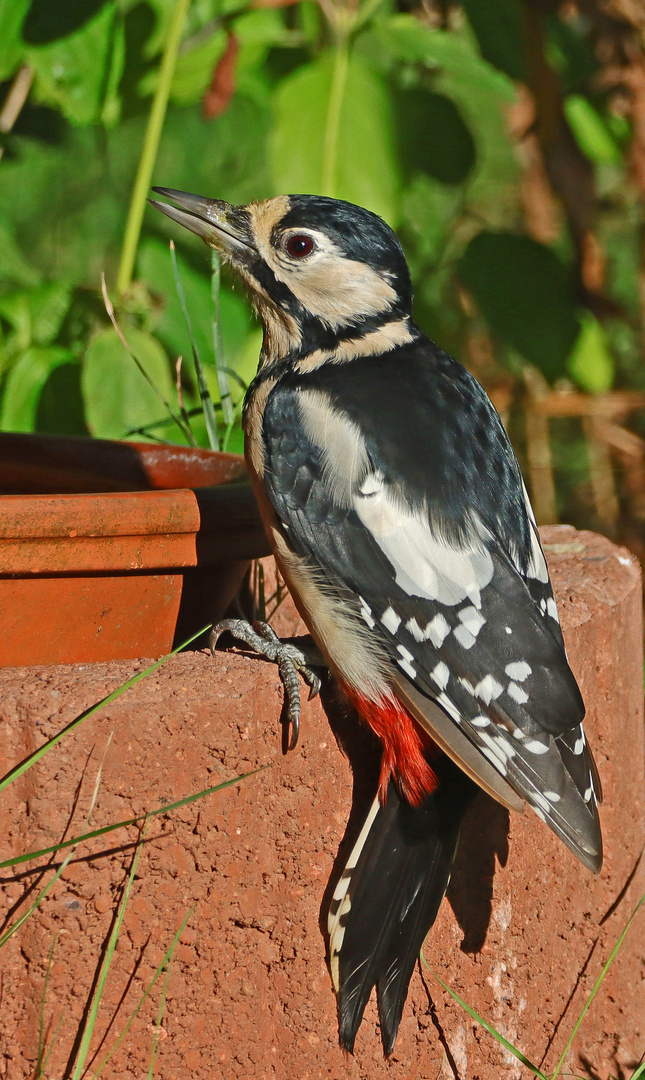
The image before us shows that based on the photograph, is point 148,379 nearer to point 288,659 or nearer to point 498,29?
point 288,659

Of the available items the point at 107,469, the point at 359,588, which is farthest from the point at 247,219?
the point at 359,588

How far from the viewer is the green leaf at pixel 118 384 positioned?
125 inches

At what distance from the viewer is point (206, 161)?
384 centimetres

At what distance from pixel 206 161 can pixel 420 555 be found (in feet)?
7.22

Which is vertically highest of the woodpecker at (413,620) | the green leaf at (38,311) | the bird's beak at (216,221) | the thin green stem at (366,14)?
the thin green stem at (366,14)

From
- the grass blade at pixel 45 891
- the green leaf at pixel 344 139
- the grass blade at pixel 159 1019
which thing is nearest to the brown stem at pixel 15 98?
the green leaf at pixel 344 139

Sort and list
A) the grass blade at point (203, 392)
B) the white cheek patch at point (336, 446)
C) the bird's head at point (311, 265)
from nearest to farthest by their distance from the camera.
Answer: the white cheek patch at point (336, 446) → the bird's head at point (311, 265) → the grass blade at point (203, 392)

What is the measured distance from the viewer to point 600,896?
99.0 inches

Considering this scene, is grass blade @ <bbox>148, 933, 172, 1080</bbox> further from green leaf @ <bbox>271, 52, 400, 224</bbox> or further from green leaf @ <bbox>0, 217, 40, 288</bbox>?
green leaf @ <bbox>0, 217, 40, 288</bbox>

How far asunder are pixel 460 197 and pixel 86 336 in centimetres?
171

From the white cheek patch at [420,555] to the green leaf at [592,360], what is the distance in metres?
2.60

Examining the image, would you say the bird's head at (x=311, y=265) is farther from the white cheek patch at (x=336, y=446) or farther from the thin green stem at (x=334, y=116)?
the thin green stem at (x=334, y=116)

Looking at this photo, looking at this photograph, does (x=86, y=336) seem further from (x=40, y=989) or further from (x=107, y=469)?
(x=40, y=989)

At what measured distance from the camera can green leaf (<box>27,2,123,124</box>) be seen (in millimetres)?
3275
